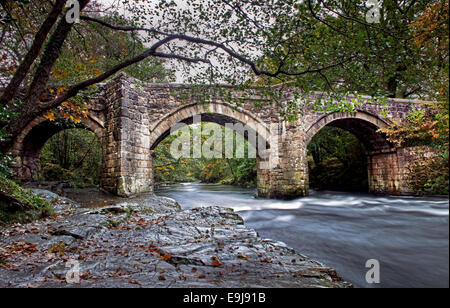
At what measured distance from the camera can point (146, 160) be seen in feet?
25.9

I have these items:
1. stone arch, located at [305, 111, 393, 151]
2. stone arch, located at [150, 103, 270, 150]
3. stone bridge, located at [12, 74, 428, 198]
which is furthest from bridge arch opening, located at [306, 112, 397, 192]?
stone arch, located at [150, 103, 270, 150]

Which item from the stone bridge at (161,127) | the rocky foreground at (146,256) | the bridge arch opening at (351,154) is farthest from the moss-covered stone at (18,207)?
the bridge arch opening at (351,154)

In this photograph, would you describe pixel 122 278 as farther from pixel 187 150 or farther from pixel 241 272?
pixel 187 150

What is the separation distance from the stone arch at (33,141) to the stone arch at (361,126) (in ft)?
26.6

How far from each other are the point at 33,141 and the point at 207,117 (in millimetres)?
6723

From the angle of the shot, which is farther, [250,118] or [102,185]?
[250,118]

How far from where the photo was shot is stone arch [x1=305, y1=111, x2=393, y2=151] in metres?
9.55

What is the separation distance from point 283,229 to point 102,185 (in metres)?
6.07

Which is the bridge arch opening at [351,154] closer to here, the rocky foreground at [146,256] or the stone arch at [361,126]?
the stone arch at [361,126]

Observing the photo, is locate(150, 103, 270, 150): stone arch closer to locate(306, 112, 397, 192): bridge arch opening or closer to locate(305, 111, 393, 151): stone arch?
locate(305, 111, 393, 151): stone arch

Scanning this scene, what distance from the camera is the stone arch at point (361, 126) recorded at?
9555 millimetres

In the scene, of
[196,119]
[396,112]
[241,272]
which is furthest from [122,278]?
[396,112]

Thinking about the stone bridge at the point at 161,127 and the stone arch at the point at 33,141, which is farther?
the stone arch at the point at 33,141

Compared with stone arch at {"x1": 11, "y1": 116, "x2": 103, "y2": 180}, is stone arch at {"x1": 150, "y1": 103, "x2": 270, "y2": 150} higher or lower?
higher
